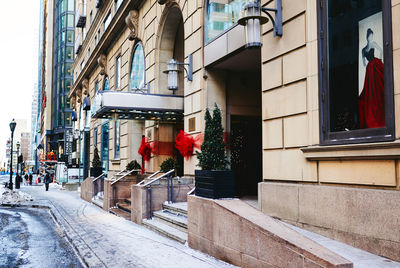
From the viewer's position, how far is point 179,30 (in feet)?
61.9

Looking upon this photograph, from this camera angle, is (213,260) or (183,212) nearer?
(213,260)

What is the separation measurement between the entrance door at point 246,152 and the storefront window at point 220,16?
3247mm

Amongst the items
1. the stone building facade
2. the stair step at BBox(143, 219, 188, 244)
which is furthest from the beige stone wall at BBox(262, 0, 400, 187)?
the stair step at BBox(143, 219, 188, 244)

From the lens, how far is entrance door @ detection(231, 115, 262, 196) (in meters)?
15.1

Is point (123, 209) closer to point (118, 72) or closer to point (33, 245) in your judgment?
point (33, 245)

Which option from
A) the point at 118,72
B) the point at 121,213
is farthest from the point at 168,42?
the point at 121,213

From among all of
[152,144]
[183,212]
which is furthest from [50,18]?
[183,212]

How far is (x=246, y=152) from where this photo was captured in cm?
1566

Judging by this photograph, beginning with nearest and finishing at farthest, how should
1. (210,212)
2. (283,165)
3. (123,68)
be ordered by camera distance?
(210,212) < (283,165) < (123,68)

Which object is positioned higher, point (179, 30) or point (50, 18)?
point (50, 18)

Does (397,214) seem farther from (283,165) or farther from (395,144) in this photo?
(283,165)

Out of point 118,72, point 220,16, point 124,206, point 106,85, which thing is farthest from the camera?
point 106,85

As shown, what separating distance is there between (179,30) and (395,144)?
14.1m

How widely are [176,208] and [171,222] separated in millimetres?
719
